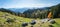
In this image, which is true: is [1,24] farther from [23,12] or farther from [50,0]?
[50,0]

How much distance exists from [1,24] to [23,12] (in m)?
0.53

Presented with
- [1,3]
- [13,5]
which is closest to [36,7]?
[13,5]

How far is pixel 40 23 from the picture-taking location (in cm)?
403

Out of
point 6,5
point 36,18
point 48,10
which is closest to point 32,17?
point 36,18

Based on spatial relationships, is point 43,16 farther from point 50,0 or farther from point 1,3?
point 1,3

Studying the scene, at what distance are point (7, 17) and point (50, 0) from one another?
3.16 feet

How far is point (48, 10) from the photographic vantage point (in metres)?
4.04

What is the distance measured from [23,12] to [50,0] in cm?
61

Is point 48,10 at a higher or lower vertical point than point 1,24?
higher

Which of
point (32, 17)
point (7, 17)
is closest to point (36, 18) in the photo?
point (32, 17)

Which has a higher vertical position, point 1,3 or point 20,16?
point 1,3

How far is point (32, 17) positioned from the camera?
13.4 ft

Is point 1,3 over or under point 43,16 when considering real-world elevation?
over

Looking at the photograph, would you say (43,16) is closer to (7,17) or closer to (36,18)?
(36,18)
